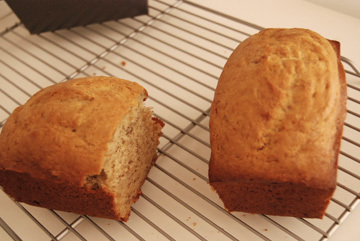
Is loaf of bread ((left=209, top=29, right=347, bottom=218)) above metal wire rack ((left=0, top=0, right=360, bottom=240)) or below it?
above

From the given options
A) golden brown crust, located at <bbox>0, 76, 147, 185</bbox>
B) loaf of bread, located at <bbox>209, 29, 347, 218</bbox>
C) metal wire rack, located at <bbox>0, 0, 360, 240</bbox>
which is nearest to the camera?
loaf of bread, located at <bbox>209, 29, 347, 218</bbox>

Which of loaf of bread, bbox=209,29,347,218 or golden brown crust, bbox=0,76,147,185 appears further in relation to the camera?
golden brown crust, bbox=0,76,147,185

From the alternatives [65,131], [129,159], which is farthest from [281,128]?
[65,131]

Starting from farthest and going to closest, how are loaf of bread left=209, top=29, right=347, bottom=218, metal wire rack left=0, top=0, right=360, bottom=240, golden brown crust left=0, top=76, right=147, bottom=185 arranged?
metal wire rack left=0, top=0, right=360, bottom=240 → golden brown crust left=0, top=76, right=147, bottom=185 → loaf of bread left=209, top=29, right=347, bottom=218

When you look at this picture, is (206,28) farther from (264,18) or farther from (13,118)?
(13,118)

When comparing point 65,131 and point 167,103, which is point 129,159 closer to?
point 65,131

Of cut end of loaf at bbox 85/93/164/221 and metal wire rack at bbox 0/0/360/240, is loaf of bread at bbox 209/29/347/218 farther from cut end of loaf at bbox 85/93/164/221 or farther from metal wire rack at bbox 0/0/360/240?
cut end of loaf at bbox 85/93/164/221

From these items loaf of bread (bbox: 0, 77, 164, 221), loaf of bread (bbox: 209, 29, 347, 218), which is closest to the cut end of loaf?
loaf of bread (bbox: 0, 77, 164, 221)

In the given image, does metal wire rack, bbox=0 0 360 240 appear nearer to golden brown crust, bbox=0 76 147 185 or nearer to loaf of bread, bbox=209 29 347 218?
loaf of bread, bbox=209 29 347 218
